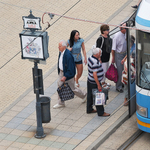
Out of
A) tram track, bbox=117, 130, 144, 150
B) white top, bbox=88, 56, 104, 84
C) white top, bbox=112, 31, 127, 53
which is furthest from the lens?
white top, bbox=112, 31, 127, 53

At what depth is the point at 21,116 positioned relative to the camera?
1016cm

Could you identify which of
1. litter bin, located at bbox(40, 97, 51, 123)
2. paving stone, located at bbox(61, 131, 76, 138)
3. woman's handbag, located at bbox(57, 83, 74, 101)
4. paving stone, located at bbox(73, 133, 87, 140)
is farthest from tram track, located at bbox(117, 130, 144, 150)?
woman's handbag, located at bbox(57, 83, 74, 101)

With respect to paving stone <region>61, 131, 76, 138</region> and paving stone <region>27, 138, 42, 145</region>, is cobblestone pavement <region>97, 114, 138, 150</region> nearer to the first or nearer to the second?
paving stone <region>61, 131, 76, 138</region>

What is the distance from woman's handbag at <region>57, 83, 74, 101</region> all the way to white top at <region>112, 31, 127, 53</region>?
5.13ft

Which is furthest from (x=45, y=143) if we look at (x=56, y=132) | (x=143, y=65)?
(x=143, y=65)

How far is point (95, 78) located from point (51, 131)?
4.91 feet

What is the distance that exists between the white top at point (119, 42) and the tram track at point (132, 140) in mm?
2279

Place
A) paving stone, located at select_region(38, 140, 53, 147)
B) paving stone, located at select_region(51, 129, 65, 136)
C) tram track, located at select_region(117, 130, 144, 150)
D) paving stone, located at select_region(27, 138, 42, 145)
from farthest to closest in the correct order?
1. paving stone, located at select_region(51, 129, 65, 136)
2. paving stone, located at select_region(27, 138, 42, 145)
3. paving stone, located at select_region(38, 140, 53, 147)
4. tram track, located at select_region(117, 130, 144, 150)

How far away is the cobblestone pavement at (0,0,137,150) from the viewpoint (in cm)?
915

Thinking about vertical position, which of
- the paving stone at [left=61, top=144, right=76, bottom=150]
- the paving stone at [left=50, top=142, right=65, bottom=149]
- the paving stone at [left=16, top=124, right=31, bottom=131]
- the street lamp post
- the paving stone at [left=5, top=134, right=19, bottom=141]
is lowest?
the paving stone at [left=5, top=134, right=19, bottom=141]

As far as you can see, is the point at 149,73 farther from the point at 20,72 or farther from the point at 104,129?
the point at 20,72

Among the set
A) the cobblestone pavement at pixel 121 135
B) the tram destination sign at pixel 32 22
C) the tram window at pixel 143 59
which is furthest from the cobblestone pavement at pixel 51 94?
the tram destination sign at pixel 32 22

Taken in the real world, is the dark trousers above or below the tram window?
below

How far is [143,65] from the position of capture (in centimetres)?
848
